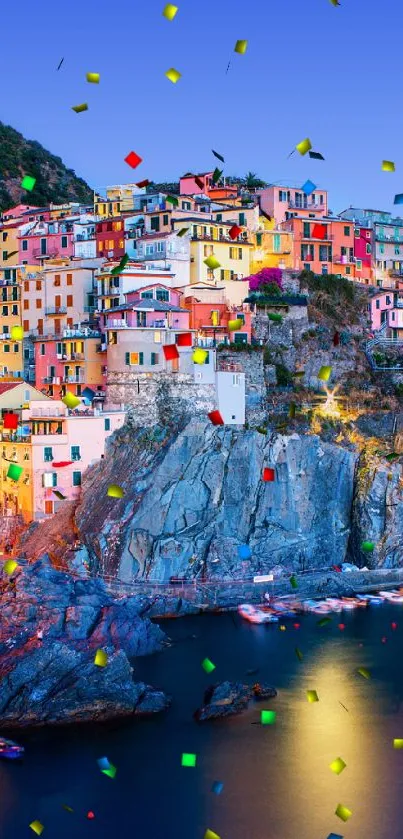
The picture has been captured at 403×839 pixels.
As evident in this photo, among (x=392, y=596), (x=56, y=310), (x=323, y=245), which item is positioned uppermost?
(x=323, y=245)

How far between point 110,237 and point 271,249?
6.92 meters

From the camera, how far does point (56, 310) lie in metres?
55.0

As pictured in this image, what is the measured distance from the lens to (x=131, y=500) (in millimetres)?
46719

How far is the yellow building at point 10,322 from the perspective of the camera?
55.3 meters

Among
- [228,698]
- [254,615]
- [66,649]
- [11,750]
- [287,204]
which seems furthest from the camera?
[287,204]

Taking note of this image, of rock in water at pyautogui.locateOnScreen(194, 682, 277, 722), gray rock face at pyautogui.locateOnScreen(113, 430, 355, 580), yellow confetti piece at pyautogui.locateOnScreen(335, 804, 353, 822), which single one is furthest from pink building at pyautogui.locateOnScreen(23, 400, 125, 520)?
yellow confetti piece at pyautogui.locateOnScreen(335, 804, 353, 822)

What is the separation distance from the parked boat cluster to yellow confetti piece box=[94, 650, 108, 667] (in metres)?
9.01

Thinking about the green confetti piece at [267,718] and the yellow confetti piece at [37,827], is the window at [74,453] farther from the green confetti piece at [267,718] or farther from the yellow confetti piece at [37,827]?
the yellow confetti piece at [37,827]

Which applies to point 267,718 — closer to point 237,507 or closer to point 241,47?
point 237,507

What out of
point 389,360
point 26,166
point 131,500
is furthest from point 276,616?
point 26,166

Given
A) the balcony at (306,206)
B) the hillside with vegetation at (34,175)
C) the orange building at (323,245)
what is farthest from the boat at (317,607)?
the hillside with vegetation at (34,175)

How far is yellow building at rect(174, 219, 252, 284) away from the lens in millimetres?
55156

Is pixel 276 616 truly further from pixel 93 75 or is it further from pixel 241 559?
pixel 93 75

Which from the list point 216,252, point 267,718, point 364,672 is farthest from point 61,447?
point 267,718
